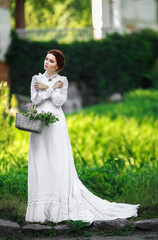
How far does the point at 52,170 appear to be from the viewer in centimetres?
414

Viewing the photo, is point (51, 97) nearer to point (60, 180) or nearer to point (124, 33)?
point (60, 180)

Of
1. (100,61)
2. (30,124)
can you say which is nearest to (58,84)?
(30,124)

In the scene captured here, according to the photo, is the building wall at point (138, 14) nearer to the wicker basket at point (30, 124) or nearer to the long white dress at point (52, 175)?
the long white dress at point (52, 175)

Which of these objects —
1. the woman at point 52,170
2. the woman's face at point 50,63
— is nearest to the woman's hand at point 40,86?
the woman at point 52,170

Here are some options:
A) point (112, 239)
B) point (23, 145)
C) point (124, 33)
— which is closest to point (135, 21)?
point (124, 33)

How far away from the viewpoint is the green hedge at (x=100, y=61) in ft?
52.0

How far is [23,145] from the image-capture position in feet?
23.8

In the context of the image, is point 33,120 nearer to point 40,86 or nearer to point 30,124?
point 30,124

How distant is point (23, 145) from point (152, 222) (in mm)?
3634

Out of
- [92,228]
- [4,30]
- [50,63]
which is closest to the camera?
[92,228]

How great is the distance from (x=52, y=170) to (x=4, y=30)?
1197cm

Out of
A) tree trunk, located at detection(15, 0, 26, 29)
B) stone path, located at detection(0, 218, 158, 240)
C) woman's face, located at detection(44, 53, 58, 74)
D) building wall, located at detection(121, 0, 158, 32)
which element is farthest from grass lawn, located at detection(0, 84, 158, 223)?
building wall, located at detection(121, 0, 158, 32)

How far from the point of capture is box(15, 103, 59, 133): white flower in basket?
3.94 meters

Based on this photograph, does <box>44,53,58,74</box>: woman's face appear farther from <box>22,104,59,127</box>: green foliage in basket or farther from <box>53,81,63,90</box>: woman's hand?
<box>22,104,59,127</box>: green foliage in basket
